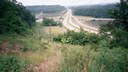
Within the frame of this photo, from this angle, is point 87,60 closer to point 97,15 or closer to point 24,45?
point 24,45

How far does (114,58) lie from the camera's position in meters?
12.6

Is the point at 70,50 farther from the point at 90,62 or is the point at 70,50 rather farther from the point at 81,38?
the point at 81,38

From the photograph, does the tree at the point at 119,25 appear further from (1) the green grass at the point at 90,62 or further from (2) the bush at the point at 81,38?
(1) the green grass at the point at 90,62

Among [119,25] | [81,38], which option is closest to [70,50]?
[119,25]

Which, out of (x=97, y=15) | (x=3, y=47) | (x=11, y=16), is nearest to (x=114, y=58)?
(x=3, y=47)

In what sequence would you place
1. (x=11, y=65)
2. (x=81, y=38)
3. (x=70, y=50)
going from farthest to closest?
(x=81, y=38) < (x=70, y=50) < (x=11, y=65)

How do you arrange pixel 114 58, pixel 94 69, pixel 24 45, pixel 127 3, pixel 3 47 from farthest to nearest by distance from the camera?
pixel 127 3 → pixel 24 45 → pixel 3 47 → pixel 114 58 → pixel 94 69

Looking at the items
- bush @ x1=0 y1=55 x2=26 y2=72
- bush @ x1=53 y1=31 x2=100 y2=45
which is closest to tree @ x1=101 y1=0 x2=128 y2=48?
bush @ x1=53 y1=31 x2=100 y2=45

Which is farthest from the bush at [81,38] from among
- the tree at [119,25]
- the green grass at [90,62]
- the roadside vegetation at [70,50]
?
the green grass at [90,62]

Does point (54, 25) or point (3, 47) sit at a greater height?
point (3, 47)

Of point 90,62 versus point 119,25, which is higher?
point 90,62

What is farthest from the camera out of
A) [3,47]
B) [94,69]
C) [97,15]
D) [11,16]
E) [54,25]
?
[97,15]

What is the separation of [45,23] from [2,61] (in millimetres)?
72770

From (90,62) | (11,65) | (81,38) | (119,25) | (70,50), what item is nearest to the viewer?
(90,62)
